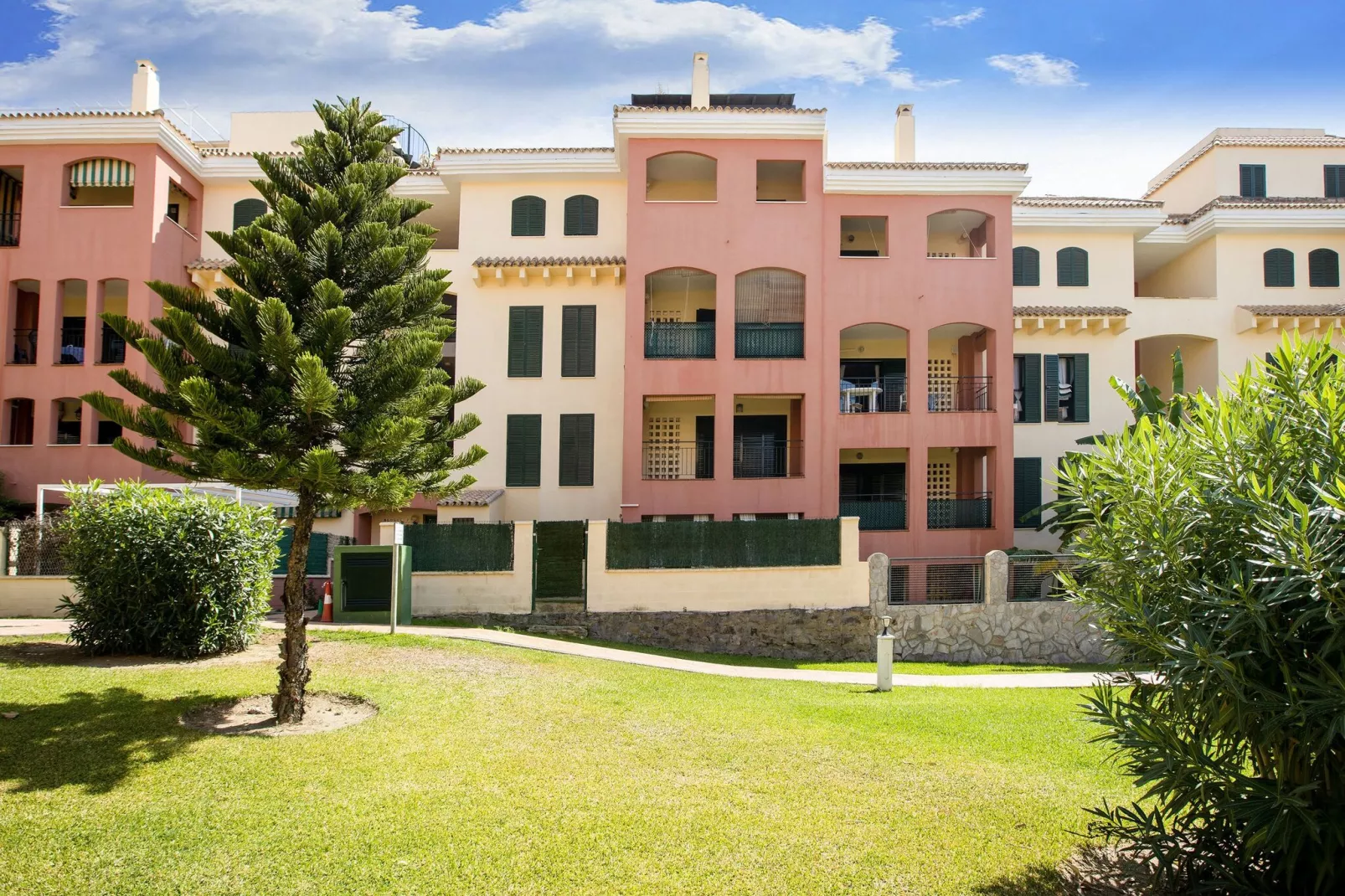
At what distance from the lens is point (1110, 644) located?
612cm

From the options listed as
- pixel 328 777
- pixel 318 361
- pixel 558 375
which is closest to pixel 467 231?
pixel 558 375

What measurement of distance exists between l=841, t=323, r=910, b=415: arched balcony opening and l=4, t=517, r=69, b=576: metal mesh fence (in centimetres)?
1773

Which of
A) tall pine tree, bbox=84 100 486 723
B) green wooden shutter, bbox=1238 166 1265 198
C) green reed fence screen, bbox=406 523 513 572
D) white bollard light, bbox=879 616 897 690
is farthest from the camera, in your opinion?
green wooden shutter, bbox=1238 166 1265 198

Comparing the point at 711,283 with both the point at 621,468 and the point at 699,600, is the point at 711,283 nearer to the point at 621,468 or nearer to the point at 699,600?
the point at 621,468

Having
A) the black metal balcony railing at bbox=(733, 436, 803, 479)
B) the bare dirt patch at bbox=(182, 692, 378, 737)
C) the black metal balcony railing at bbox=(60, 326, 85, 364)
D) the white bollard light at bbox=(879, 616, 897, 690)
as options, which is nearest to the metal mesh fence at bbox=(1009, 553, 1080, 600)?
the black metal balcony railing at bbox=(733, 436, 803, 479)

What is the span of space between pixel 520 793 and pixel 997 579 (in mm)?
14290

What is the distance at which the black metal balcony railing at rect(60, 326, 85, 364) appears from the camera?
23297 mm

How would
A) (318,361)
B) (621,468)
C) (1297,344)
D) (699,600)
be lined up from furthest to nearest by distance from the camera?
(621,468)
(699,600)
(318,361)
(1297,344)

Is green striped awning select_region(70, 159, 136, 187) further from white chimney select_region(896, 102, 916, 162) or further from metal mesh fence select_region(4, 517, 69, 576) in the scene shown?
white chimney select_region(896, 102, 916, 162)

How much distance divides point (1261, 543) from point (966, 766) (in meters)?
4.69

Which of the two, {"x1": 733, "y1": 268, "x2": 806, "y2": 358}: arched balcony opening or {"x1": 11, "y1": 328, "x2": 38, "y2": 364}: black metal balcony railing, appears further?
{"x1": 11, "y1": 328, "x2": 38, "y2": 364}: black metal balcony railing

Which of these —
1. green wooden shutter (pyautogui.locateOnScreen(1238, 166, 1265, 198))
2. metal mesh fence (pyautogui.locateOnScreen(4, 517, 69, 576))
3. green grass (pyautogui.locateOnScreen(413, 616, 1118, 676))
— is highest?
green wooden shutter (pyautogui.locateOnScreen(1238, 166, 1265, 198))

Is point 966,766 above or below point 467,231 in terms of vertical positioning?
below

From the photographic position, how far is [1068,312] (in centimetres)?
2473
